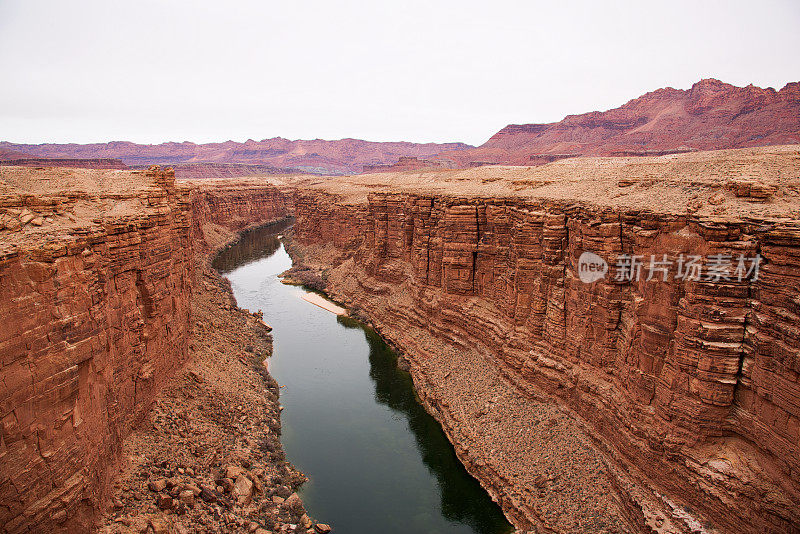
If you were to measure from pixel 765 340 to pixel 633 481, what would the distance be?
6008 mm

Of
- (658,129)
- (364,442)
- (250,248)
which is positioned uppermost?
(658,129)

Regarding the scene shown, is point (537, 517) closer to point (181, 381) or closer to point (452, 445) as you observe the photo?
point (452, 445)

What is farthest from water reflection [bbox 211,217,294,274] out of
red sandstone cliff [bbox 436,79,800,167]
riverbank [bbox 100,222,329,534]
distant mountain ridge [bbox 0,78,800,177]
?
red sandstone cliff [bbox 436,79,800,167]

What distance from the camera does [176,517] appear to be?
508 inches

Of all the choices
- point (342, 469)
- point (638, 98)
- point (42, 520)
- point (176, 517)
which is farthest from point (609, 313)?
point (638, 98)

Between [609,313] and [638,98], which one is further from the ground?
[638,98]

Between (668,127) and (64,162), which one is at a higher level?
(668,127)

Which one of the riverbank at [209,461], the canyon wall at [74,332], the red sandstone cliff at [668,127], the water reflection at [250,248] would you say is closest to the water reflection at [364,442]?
the riverbank at [209,461]

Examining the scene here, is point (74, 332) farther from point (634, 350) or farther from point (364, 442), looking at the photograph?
point (634, 350)

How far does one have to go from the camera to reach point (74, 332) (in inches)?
423

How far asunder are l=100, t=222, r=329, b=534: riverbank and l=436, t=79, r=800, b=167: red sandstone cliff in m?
66.3

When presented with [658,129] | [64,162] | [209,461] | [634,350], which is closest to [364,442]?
[209,461]

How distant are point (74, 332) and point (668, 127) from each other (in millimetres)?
96879

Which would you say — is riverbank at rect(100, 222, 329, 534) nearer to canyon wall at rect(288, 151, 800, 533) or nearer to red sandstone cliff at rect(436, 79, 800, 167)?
canyon wall at rect(288, 151, 800, 533)
